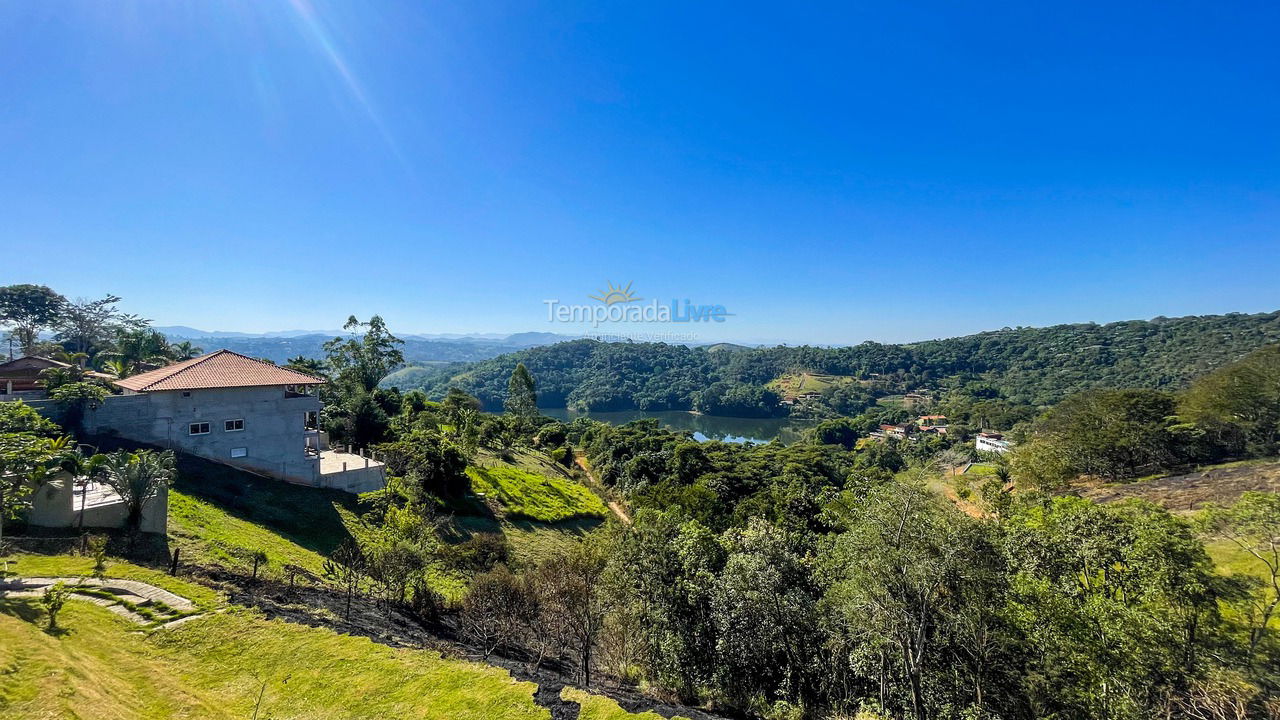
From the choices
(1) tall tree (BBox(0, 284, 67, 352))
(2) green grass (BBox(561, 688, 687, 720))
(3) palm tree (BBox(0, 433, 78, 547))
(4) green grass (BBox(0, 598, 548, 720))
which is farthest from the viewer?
(1) tall tree (BBox(0, 284, 67, 352))

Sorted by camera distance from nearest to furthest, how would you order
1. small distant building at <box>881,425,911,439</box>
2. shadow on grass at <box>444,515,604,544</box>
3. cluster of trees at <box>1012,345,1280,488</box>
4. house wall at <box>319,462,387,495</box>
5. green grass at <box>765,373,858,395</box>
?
house wall at <box>319,462,387,495</box> → shadow on grass at <box>444,515,604,544</box> → cluster of trees at <box>1012,345,1280,488</box> → small distant building at <box>881,425,911,439</box> → green grass at <box>765,373,858,395</box>

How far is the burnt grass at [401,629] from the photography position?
10430mm

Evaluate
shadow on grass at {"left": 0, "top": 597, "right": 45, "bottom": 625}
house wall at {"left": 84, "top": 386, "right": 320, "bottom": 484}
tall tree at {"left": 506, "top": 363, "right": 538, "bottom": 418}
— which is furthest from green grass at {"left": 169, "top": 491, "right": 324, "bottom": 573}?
tall tree at {"left": 506, "top": 363, "right": 538, "bottom": 418}

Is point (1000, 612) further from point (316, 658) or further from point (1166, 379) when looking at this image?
point (1166, 379)

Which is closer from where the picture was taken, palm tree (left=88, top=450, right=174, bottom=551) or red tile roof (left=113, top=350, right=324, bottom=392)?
palm tree (left=88, top=450, right=174, bottom=551)

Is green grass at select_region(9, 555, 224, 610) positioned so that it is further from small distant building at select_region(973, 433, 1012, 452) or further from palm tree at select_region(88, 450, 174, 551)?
small distant building at select_region(973, 433, 1012, 452)

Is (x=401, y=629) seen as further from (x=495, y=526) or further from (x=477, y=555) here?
(x=495, y=526)

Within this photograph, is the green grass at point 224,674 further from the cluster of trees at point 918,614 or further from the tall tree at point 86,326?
the tall tree at point 86,326

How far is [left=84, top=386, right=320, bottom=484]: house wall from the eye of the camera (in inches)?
728

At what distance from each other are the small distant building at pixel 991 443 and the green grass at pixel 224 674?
8144 cm

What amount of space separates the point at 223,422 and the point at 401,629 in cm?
1521

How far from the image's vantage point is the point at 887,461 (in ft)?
235

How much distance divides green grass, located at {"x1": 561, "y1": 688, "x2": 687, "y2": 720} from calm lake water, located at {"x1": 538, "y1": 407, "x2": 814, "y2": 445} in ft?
329

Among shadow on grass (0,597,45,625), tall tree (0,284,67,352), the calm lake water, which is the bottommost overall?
the calm lake water
